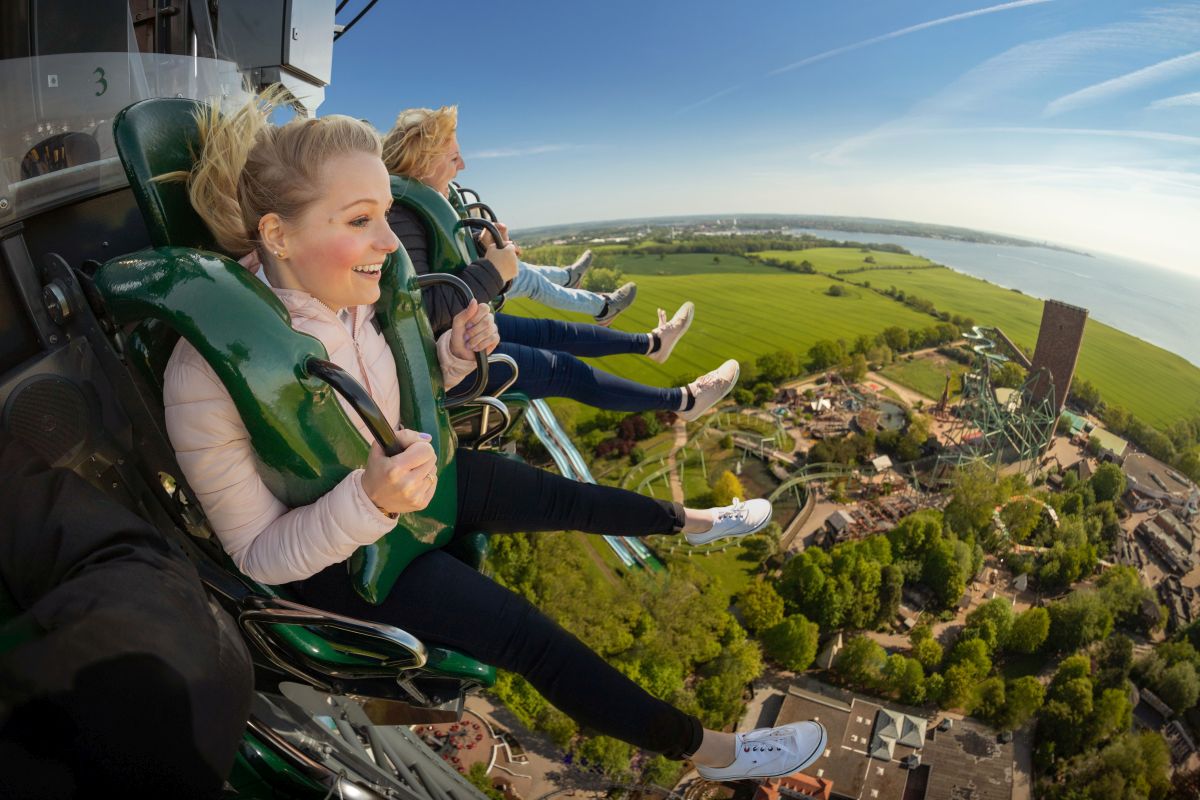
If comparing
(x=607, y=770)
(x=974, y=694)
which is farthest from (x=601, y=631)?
(x=974, y=694)

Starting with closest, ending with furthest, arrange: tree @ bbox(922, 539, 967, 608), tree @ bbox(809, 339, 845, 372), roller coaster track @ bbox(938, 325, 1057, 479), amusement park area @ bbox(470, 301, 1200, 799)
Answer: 1. amusement park area @ bbox(470, 301, 1200, 799)
2. tree @ bbox(922, 539, 967, 608)
3. roller coaster track @ bbox(938, 325, 1057, 479)
4. tree @ bbox(809, 339, 845, 372)

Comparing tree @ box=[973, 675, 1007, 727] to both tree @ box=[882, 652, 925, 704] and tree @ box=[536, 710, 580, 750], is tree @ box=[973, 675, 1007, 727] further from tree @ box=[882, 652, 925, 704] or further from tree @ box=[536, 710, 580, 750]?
tree @ box=[536, 710, 580, 750]

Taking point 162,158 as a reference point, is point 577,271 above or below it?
below

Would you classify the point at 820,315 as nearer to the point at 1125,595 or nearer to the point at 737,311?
the point at 737,311

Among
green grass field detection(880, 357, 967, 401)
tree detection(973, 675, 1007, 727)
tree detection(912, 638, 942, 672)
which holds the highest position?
green grass field detection(880, 357, 967, 401)

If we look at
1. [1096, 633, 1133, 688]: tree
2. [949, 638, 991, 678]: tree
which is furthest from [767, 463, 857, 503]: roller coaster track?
[1096, 633, 1133, 688]: tree

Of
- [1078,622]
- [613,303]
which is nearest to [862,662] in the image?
[1078,622]
